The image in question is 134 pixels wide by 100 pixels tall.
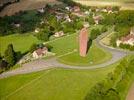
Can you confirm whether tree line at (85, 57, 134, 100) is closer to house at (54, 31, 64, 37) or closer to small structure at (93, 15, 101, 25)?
house at (54, 31, 64, 37)

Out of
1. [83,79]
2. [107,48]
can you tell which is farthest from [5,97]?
[107,48]

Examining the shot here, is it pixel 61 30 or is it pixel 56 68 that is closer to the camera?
pixel 56 68

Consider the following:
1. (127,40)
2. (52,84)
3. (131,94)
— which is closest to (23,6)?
(127,40)

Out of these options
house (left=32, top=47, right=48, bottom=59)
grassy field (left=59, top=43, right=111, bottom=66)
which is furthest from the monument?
house (left=32, top=47, right=48, bottom=59)

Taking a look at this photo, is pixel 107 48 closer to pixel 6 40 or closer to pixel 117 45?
pixel 117 45

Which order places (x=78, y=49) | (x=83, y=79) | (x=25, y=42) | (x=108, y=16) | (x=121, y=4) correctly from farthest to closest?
(x=121, y=4), (x=108, y=16), (x=25, y=42), (x=78, y=49), (x=83, y=79)

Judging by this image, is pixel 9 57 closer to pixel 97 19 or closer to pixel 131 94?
pixel 131 94

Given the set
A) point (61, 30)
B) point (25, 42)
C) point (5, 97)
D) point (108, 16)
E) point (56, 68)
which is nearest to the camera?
point (5, 97)
